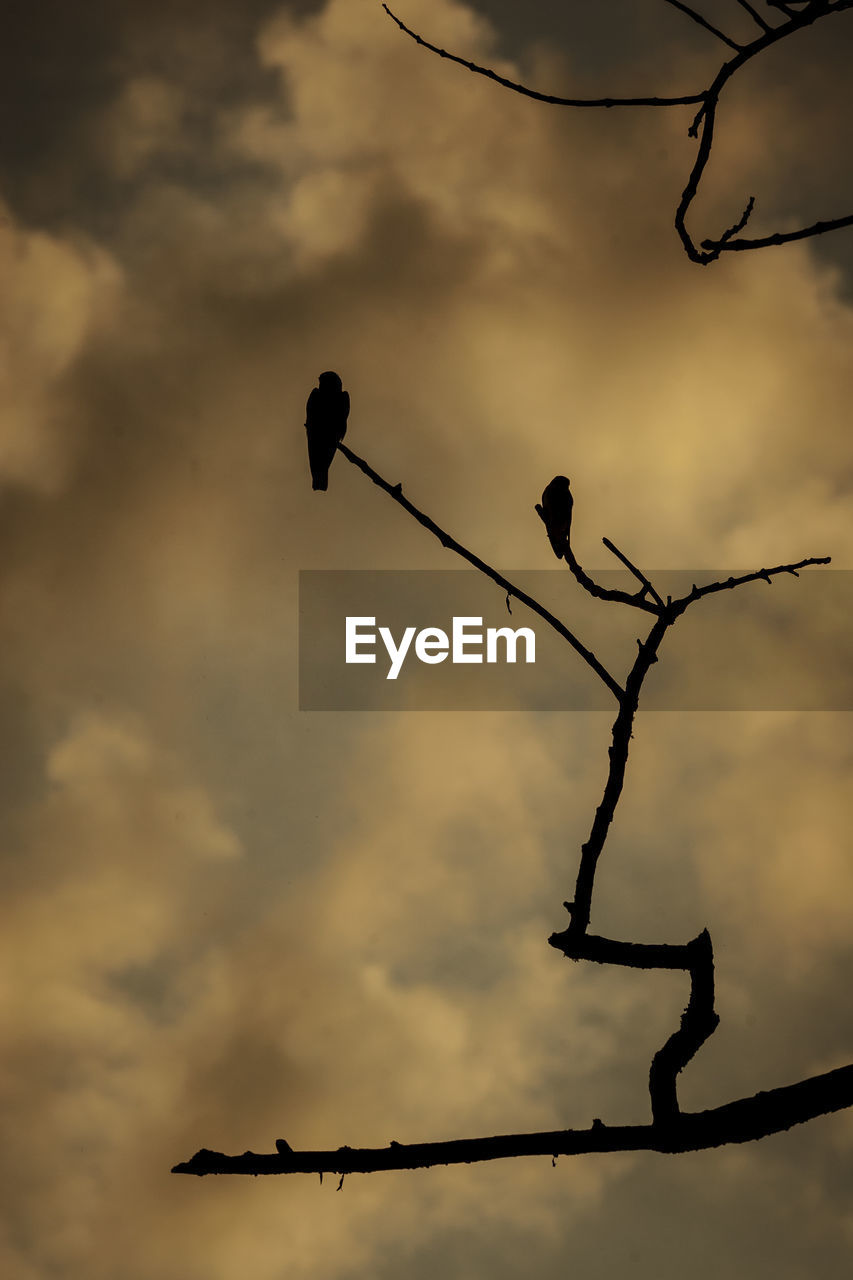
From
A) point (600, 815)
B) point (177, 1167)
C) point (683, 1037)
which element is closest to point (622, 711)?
point (600, 815)

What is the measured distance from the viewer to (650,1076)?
4227 mm

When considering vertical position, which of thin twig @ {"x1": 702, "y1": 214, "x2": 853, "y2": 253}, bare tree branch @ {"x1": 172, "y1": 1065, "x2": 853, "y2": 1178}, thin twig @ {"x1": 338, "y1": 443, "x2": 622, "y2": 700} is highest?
thin twig @ {"x1": 702, "y1": 214, "x2": 853, "y2": 253}

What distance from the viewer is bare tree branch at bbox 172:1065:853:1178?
360cm

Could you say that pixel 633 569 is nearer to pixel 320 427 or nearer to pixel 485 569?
pixel 485 569

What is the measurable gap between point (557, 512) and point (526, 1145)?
377cm

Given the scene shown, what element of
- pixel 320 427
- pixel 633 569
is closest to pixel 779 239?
pixel 633 569

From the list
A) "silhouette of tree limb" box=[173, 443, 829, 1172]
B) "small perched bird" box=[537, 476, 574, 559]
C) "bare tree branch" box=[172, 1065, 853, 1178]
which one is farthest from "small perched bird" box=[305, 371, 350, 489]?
"bare tree branch" box=[172, 1065, 853, 1178]

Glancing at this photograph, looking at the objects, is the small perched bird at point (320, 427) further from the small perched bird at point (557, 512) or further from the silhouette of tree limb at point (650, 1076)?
the silhouette of tree limb at point (650, 1076)

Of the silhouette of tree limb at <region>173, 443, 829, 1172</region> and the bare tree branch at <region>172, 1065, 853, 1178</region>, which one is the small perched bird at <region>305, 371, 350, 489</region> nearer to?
the silhouette of tree limb at <region>173, 443, 829, 1172</region>

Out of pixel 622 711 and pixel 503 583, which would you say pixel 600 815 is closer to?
pixel 622 711

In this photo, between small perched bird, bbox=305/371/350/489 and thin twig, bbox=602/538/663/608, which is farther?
small perched bird, bbox=305/371/350/489

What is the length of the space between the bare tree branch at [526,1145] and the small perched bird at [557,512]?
2.41 m

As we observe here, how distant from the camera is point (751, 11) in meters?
3.67

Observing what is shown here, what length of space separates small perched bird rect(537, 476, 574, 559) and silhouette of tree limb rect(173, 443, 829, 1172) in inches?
2.4
